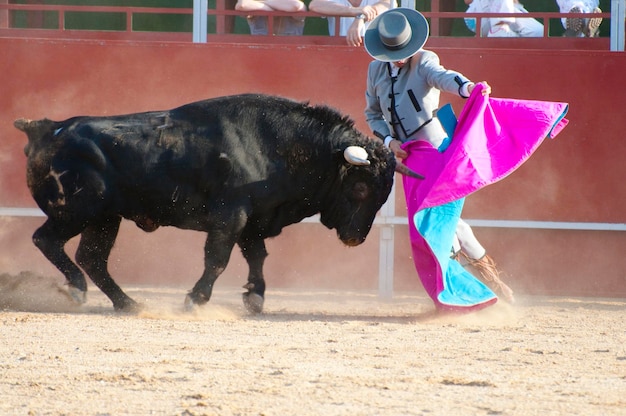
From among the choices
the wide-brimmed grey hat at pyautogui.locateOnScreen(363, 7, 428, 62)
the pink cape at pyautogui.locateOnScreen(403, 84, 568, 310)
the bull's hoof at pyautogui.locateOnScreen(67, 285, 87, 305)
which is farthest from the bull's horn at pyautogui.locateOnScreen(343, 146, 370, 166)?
the bull's hoof at pyautogui.locateOnScreen(67, 285, 87, 305)

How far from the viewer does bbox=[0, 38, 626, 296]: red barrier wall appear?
344 inches

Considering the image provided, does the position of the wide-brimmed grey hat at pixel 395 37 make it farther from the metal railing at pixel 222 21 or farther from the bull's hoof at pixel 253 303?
the metal railing at pixel 222 21

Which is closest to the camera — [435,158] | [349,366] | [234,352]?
[349,366]

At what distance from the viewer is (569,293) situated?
880cm

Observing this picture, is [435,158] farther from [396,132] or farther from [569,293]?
[569,293]

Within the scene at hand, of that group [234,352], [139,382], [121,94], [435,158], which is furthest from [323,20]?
[139,382]

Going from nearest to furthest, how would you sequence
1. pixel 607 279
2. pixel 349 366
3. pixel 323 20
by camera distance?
pixel 349 366
pixel 607 279
pixel 323 20

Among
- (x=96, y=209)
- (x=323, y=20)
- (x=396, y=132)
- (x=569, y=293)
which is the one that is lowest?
(x=569, y=293)

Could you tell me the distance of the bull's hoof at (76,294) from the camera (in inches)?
275

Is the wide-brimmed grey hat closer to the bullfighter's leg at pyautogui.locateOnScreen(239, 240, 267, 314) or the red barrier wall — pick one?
the bullfighter's leg at pyautogui.locateOnScreen(239, 240, 267, 314)

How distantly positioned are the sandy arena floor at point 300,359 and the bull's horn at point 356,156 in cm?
98

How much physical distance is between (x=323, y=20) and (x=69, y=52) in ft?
12.0

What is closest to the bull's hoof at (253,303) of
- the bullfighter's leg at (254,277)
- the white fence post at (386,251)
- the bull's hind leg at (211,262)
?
the bullfighter's leg at (254,277)

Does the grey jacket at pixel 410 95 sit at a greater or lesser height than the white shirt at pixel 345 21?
lesser
